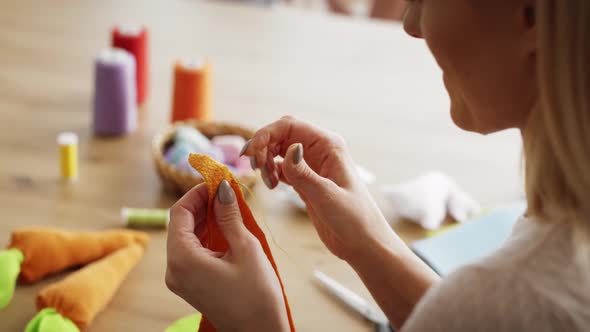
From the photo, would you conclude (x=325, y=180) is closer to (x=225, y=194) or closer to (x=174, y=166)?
(x=225, y=194)

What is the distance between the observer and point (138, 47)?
1.39m

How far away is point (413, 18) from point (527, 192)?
0.21 meters

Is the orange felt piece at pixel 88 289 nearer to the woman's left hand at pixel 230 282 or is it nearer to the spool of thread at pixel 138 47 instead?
the woman's left hand at pixel 230 282

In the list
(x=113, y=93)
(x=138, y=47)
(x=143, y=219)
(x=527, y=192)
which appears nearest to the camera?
(x=527, y=192)

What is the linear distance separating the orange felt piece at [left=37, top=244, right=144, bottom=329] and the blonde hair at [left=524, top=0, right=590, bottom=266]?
55 centimetres

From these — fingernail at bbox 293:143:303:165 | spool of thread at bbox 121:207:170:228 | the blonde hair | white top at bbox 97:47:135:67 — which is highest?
the blonde hair

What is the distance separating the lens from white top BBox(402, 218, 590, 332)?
0.57 m

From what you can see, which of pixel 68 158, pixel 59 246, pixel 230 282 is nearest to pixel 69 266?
pixel 59 246

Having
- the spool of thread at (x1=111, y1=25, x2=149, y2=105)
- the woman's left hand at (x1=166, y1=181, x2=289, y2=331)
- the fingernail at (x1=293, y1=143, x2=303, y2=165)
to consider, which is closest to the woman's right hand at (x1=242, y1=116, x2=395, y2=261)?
the fingernail at (x1=293, y1=143, x2=303, y2=165)

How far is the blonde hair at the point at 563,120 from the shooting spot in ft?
1.66

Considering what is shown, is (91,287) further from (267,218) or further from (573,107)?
(573,107)

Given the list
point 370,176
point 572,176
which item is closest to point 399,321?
point 572,176

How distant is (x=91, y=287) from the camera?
848 mm

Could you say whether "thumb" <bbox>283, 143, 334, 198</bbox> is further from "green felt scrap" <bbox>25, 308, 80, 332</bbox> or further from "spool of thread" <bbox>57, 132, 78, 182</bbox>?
"spool of thread" <bbox>57, 132, 78, 182</bbox>
